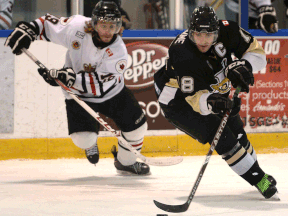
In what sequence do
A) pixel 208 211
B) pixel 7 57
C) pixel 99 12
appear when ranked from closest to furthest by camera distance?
pixel 208 211 → pixel 99 12 → pixel 7 57

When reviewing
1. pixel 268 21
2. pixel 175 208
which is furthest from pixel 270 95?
pixel 175 208

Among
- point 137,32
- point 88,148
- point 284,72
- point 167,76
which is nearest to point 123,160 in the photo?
point 88,148

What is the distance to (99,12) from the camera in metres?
3.05

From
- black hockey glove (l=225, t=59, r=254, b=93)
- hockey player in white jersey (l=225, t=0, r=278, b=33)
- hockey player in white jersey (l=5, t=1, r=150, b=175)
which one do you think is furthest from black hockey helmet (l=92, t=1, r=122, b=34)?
hockey player in white jersey (l=225, t=0, r=278, b=33)

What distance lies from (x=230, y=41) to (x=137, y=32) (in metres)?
1.57

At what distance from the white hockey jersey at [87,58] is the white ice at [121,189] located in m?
0.55

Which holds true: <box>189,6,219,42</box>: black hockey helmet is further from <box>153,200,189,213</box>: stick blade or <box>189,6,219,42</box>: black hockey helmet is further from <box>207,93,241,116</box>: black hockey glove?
<box>153,200,189,213</box>: stick blade

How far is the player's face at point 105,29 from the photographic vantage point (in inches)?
121

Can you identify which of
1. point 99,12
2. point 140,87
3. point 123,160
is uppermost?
point 99,12

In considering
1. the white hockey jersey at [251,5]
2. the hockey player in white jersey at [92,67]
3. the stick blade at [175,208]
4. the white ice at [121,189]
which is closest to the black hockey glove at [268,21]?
the white hockey jersey at [251,5]

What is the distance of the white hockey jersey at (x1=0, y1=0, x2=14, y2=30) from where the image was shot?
13.3 feet

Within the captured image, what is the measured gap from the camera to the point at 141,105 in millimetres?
4141

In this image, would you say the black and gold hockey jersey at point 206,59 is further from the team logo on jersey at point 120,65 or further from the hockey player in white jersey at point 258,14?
the hockey player in white jersey at point 258,14

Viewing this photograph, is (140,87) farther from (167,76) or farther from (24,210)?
(24,210)
